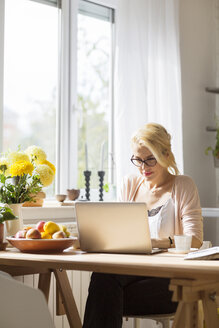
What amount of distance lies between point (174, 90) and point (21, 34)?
1125 mm

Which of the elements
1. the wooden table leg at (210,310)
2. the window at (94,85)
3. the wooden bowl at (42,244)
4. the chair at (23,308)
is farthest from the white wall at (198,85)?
the chair at (23,308)

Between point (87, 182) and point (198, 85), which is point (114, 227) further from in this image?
point (198, 85)

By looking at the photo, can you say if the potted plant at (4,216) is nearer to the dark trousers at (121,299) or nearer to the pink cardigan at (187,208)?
the dark trousers at (121,299)

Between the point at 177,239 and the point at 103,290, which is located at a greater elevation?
the point at 177,239

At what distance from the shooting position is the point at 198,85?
166 inches

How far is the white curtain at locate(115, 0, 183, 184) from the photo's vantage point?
344cm

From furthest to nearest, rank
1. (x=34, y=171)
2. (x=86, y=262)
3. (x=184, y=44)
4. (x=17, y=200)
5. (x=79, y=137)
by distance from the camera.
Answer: (x=184, y=44)
(x=79, y=137)
(x=34, y=171)
(x=17, y=200)
(x=86, y=262)

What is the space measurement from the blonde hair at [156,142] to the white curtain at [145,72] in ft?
2.09

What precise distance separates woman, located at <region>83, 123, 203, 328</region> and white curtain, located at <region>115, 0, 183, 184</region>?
2.14 ft

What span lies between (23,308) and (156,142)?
141cm

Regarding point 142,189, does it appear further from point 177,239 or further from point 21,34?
point 21,34

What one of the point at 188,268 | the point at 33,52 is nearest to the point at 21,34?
the point at 33,52

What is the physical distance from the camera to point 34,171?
253 centimetres

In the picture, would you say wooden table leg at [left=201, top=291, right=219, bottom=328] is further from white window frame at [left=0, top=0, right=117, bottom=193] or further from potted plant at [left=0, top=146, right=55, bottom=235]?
white window frame at [left=0, top=0, right=117, bottom=193]
